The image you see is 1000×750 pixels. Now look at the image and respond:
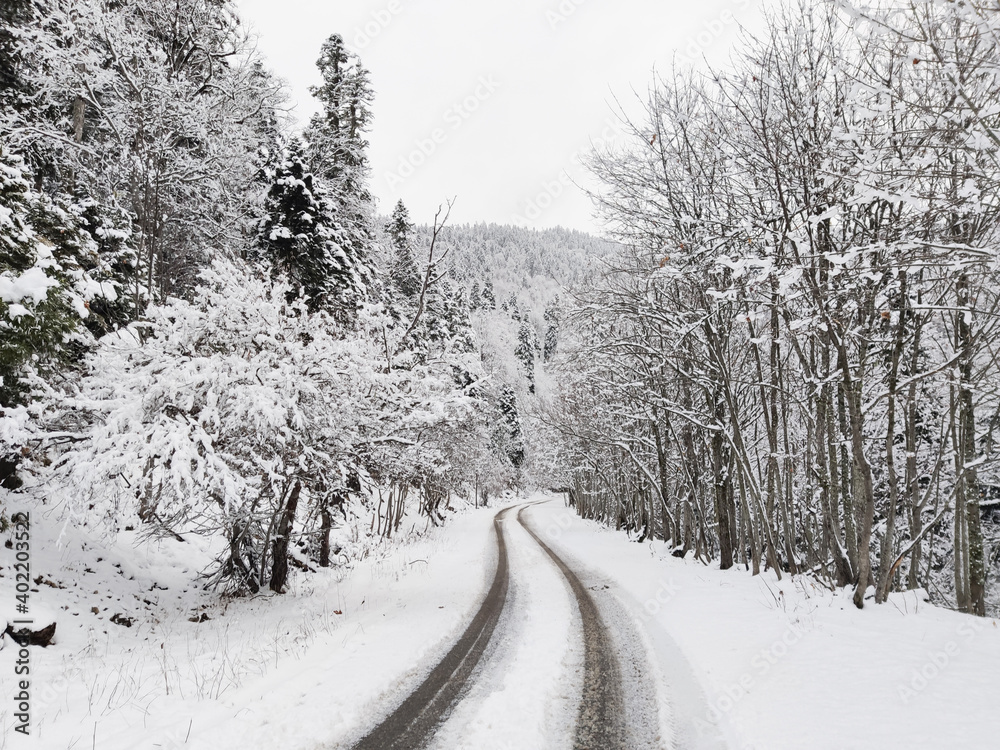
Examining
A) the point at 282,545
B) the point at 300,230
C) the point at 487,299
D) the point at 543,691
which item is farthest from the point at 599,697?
the point at 487,299

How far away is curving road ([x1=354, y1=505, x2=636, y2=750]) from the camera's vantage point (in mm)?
4199

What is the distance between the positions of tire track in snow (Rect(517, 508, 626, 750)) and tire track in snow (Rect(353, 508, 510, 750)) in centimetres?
134

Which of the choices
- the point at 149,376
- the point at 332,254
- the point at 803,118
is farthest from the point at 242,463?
the point at 332,254

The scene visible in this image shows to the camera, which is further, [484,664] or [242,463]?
[242,463]

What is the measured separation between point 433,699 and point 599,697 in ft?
5.74

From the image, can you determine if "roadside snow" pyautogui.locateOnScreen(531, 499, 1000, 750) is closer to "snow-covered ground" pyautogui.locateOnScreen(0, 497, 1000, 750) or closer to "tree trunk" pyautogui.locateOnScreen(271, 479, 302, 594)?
"snow-covered ground" pyautogui.locateOnScreen(0, 497, 1000, 750)

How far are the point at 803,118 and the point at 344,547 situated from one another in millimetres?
17610

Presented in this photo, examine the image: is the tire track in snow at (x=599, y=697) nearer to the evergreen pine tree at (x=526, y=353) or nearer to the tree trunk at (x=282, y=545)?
the tree trunk at (x=282, y=545)

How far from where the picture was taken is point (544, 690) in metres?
5.27

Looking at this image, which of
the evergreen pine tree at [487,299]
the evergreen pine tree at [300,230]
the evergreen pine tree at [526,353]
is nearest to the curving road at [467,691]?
the evergreen pine tree at [300,230]

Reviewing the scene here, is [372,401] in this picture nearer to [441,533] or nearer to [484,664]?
[484,664]

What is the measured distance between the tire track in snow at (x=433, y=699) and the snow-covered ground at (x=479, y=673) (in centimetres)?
17

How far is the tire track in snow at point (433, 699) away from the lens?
4.16 m

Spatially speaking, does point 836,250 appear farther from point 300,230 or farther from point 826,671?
point 300,230
